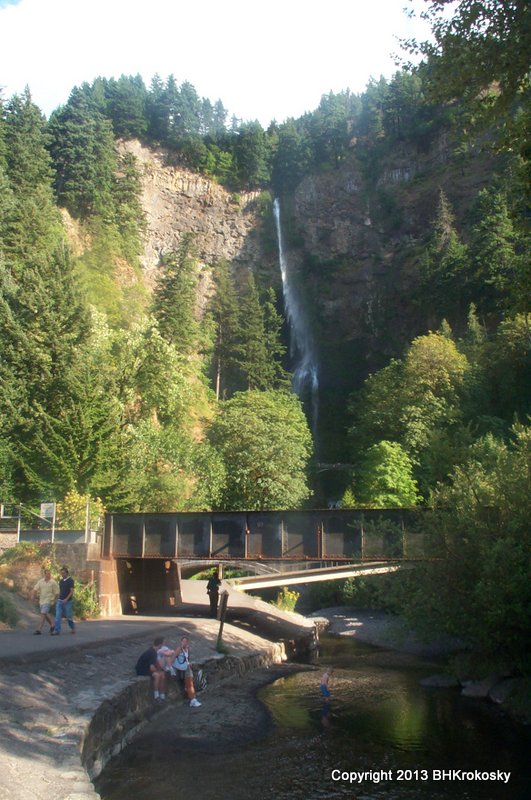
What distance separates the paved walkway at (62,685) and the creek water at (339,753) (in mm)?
1473

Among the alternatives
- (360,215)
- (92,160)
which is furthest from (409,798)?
(360,215)

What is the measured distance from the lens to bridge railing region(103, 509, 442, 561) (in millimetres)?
27938

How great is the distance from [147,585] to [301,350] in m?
43.0

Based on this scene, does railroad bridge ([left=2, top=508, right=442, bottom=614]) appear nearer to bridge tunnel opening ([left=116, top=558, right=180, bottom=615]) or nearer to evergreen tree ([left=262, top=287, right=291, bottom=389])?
bridge tunnel opening ([left=116, top=558, right=180, bottom=615])

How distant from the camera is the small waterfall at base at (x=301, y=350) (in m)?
69.4

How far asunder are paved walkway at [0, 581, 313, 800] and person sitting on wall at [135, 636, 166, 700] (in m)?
0.34

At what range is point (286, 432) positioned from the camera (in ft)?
158

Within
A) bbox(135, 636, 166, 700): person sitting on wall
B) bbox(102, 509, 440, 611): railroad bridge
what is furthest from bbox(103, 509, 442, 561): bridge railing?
bbox(135, 636, 166, 700): person sitting on wall

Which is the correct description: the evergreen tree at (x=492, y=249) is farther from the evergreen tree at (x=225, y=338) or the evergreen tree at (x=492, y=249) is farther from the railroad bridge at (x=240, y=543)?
the railroad bridge at (x=240, y=543)

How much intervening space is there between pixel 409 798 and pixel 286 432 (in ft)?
118

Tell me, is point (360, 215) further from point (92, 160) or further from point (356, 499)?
point (356, 499)

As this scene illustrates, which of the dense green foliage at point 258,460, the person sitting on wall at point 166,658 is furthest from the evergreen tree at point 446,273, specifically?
the person sitting on wall at point 166,658

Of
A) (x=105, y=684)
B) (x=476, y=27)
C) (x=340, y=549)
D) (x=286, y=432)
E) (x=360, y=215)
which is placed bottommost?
(x=105, y=684)

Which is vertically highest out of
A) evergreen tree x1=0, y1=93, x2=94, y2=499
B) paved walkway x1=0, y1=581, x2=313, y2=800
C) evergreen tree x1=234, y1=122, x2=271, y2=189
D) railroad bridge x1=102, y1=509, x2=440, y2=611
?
evergreen tree x1=234, y1=122, x2=271, y2=189
